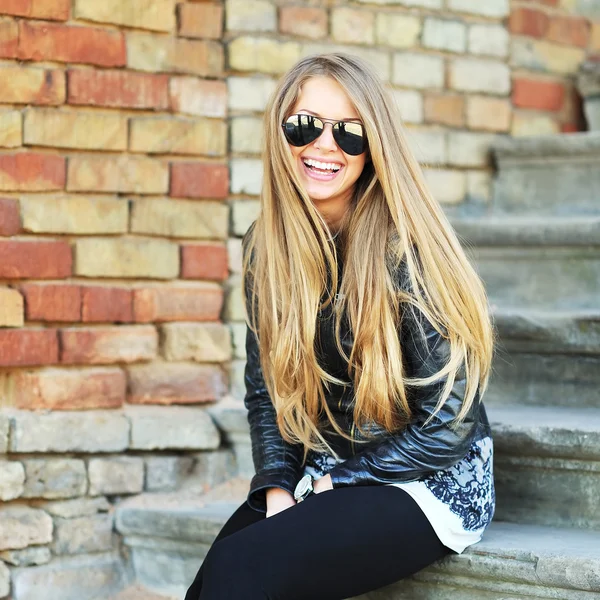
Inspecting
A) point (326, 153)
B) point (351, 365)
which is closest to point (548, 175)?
point (326, 153)

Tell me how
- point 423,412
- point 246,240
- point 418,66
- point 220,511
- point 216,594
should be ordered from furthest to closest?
point 418,66
point 220,511
point 246,240
point 423,412
point 216,594

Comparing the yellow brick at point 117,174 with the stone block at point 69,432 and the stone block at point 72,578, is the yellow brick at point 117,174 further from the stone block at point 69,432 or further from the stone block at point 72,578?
the stone block at point 72,578

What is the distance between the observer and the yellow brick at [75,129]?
241cm

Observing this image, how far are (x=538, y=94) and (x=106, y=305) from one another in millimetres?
1686

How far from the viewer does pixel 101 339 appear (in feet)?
8.13

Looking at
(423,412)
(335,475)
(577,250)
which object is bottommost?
(335,475)

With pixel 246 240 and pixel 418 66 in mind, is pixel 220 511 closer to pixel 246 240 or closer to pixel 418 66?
pixel 246 240

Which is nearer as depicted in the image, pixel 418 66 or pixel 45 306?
pixel 45 306

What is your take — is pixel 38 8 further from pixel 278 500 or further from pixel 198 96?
pixel 278 500

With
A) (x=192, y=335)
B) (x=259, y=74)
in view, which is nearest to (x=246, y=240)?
(x=192, y=335)

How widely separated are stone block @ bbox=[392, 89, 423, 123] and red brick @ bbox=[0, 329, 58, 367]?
1.29 metres

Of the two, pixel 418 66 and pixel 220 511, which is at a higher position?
pixel 418 66

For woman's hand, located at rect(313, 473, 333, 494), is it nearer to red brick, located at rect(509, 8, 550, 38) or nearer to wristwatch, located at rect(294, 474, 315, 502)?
wristwatch, located at rect(294, 474, 315, 502)

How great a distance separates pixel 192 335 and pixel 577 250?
44.3 inches
